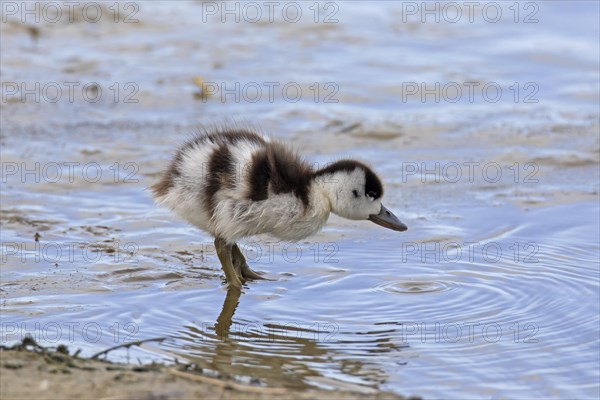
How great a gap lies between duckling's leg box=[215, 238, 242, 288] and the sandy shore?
2.06 metres

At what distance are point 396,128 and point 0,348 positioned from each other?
6.53m

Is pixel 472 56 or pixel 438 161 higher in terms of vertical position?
pixel 472 56

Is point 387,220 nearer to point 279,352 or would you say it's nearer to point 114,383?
point 279,352

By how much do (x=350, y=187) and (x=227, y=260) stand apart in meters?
0.99

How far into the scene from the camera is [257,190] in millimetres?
7082

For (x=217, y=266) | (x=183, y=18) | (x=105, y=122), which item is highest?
(x=183, y=18)

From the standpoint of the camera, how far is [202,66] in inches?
541

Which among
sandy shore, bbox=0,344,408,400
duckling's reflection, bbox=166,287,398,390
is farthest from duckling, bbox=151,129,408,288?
sandy shore, bbox=0,344,408,400

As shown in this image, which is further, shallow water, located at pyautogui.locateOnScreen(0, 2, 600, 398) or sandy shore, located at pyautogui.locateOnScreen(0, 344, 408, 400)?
shallow water, located at pyautogui.locateOnScreen(0, 2, 600, 398)

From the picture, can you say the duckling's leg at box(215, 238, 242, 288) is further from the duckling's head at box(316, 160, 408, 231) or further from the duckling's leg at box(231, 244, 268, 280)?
the duckling's head at box(316, 160, 408, 231)

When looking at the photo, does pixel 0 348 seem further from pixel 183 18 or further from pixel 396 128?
pixel 183 18

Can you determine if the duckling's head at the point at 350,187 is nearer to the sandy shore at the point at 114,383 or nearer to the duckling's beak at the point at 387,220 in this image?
the duckling's beak at the point at 387,220

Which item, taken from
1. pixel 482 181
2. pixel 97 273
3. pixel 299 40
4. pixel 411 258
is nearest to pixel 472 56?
pixel 299 40

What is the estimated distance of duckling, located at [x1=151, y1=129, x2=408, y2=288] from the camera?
23.4 ft
